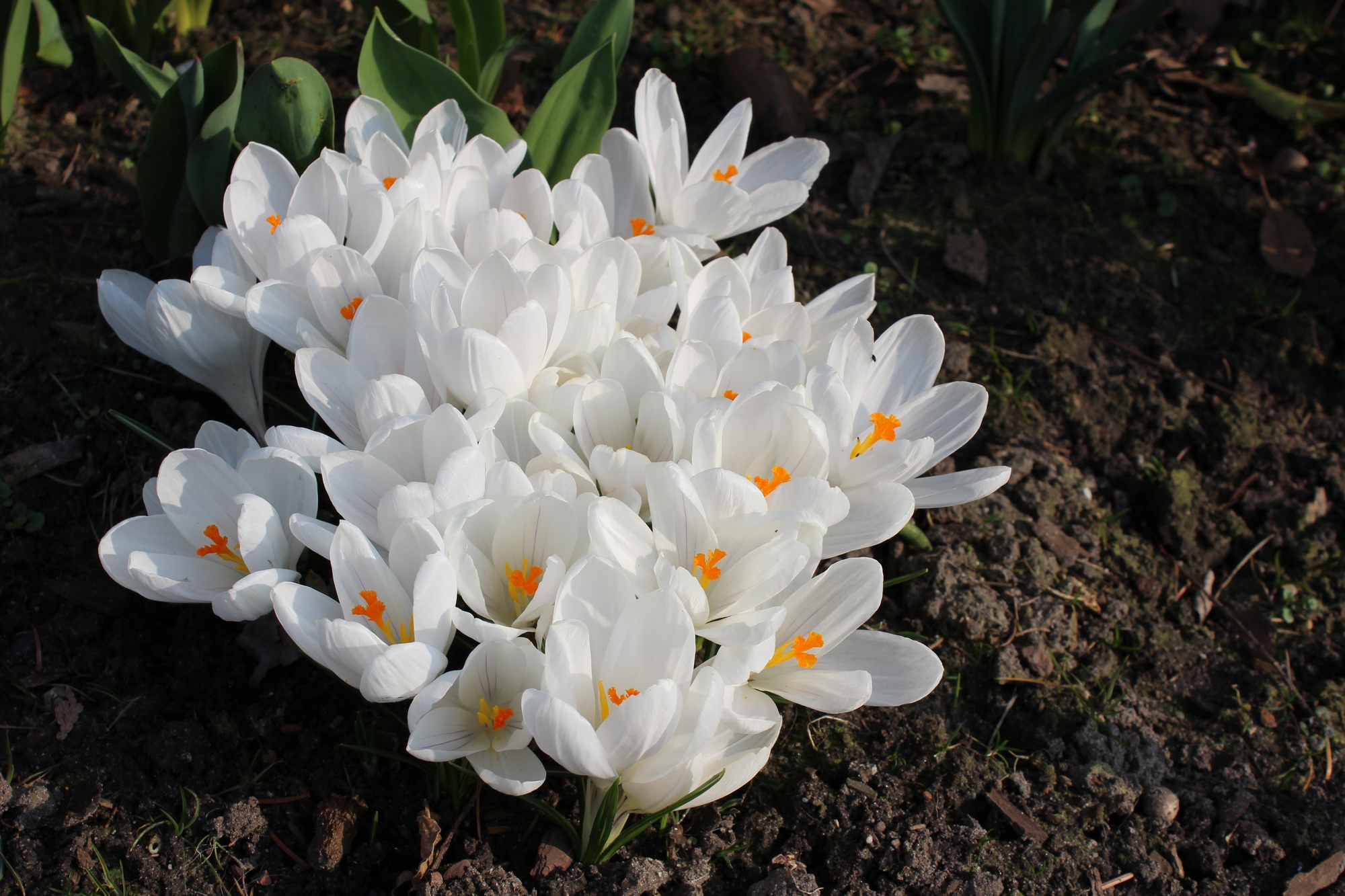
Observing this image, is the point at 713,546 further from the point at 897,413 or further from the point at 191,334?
the point at 191,334

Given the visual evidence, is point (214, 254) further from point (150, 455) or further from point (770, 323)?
point (770, 323)

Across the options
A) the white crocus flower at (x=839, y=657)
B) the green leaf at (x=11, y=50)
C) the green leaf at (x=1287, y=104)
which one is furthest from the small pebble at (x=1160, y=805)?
the green leaf at (x=11, y=50)

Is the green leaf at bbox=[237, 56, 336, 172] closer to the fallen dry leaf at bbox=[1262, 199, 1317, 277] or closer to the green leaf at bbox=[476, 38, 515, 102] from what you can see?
the green leaf at bbox=[476, 38, 515, 102]

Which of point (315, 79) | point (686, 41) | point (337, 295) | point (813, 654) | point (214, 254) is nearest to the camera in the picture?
point (813, 654)

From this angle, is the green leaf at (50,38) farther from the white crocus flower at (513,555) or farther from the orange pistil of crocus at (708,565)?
the orange pistil of crocus at (708,565)

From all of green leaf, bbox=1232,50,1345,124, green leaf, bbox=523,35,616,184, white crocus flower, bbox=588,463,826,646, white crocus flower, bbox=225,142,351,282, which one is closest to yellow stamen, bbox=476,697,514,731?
white crocus flower, bbox=588,463,826,646

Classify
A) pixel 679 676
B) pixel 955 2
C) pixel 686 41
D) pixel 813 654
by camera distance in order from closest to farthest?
1. pixel 679 676
2. pixel 813 654
3. pixel 955 2
4. pixel 686 41

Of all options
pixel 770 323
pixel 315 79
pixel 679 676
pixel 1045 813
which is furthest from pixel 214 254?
pixel 1045 813
